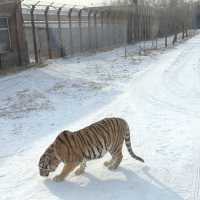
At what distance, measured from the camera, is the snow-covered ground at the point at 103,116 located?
4.71m

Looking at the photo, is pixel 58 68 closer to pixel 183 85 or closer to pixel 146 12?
pixel 183 85

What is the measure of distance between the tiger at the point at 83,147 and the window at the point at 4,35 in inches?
471

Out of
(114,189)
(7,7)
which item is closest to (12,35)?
(7,7)

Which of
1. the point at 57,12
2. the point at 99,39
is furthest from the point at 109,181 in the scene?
the point at 99,39

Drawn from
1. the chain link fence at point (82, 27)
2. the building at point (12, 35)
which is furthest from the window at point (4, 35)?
the chain link fence at point (82, 27)

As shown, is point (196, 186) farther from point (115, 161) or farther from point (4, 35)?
point (4, 35)

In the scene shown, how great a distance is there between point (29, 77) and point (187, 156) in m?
9.09

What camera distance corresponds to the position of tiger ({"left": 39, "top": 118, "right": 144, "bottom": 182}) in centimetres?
462

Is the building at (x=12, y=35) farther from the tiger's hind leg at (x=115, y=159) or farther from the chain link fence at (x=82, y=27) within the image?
the tiger's hind leg at (x=115, y=159)

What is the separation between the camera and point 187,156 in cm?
563

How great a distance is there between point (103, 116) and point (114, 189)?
12.0 ft

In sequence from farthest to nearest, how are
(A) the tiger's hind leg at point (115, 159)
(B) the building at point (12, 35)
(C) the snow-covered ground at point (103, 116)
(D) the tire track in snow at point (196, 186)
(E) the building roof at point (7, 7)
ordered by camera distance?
(B) the building at point (12, 35)
(E) the building roof at point (7, 7)
(A) the tiger's hind leg at point (115, 159)
(C) the snow-covered ground at point (103, 116)
(D) the tire track in snow at point (196, 186)

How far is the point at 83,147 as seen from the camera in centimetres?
471

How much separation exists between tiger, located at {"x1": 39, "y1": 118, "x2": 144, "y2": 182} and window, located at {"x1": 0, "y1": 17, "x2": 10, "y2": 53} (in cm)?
1197
